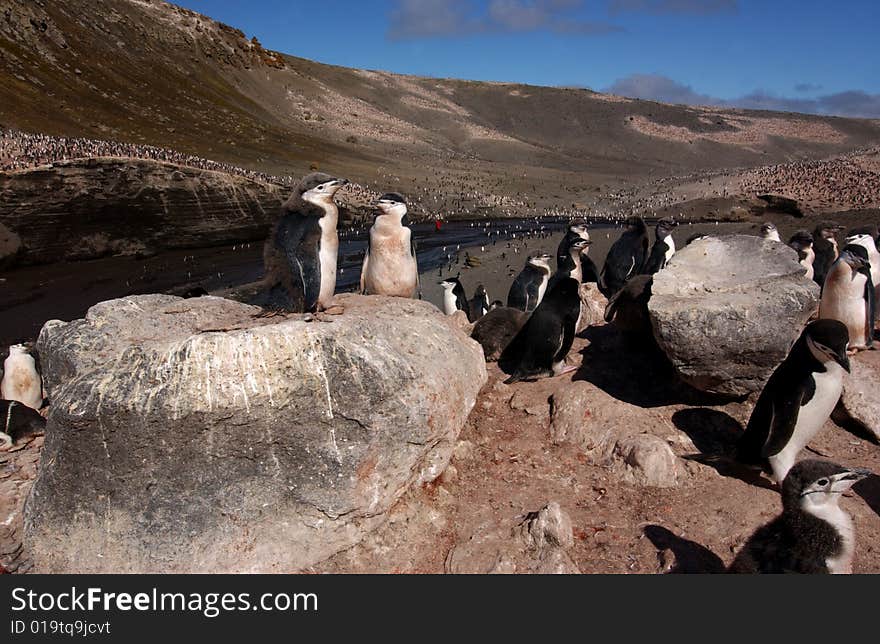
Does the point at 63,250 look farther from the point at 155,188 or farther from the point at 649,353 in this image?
the point at 649,353

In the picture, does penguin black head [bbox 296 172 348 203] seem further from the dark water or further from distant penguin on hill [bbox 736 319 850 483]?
the dark water

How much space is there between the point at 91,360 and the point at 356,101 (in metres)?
69.7

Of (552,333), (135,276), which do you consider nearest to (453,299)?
(552,333)

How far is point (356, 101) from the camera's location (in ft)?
227

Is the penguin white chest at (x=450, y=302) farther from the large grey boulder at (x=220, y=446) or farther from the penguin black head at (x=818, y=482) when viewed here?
the penguin black head at (x=818, y=482)

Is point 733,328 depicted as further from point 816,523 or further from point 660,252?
point 660,252

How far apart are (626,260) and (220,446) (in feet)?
30.1

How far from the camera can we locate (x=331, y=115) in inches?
2357

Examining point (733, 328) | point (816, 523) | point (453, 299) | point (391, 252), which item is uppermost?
point (391, 252)

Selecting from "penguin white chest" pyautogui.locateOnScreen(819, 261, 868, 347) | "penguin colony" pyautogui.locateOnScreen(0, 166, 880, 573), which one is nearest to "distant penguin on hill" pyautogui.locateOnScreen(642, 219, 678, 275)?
"penguin colony" pyautogui.locateOnScreen(0, 166, 880, 573)

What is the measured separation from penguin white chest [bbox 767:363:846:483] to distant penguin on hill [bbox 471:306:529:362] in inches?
132

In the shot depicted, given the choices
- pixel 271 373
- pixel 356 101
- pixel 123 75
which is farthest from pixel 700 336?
pixel 356 101

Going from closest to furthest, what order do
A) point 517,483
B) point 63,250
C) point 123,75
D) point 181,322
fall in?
1. point 181,322
2. point 517,483
3. point 63,250
4. point 123,75

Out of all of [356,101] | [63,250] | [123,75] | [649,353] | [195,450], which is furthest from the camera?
[356,101]
